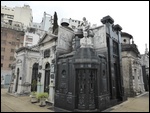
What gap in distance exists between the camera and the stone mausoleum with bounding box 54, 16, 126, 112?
386 inches

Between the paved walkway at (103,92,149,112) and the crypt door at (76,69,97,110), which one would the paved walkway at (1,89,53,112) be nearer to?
the crypt door at (76,69,97,110)

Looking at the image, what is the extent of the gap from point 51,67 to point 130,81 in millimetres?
11446

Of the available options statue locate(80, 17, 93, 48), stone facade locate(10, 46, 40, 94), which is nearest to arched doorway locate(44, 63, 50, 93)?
statue locate(80, 17, 93, 48)

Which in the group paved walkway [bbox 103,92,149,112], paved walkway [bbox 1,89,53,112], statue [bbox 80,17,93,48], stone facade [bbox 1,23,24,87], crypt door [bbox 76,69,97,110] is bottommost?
paved walkway [bbox 103,92,149,112]

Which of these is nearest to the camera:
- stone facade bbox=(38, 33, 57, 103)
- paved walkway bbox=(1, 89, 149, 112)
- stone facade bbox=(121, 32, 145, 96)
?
paved walkway bbox=(1, 89, 149, 112)

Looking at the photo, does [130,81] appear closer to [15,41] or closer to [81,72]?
[81,72]

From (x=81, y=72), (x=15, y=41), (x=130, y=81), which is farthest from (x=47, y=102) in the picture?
(x=15, y=41)

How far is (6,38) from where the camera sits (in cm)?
3669

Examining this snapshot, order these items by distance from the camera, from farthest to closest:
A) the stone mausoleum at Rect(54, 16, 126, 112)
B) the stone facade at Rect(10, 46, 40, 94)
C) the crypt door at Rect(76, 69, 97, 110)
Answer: the stone facade at Rect(10, 46, 40, 94), the stone mausoleum at Rect(54, 16, 126, 112), the crypt door at Rect(76, 69, 97, 110)

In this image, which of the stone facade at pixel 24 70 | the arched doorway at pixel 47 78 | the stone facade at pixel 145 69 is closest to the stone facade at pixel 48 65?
the arched doorway at pixel 47 78

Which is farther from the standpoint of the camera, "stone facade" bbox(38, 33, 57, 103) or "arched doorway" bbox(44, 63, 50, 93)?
"arched doorway" bbox(44, 63, 50, 93)

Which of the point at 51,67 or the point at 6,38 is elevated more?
the point at 6,38

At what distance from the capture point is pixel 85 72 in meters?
9.97

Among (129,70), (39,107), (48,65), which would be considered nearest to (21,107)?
(39,107)
